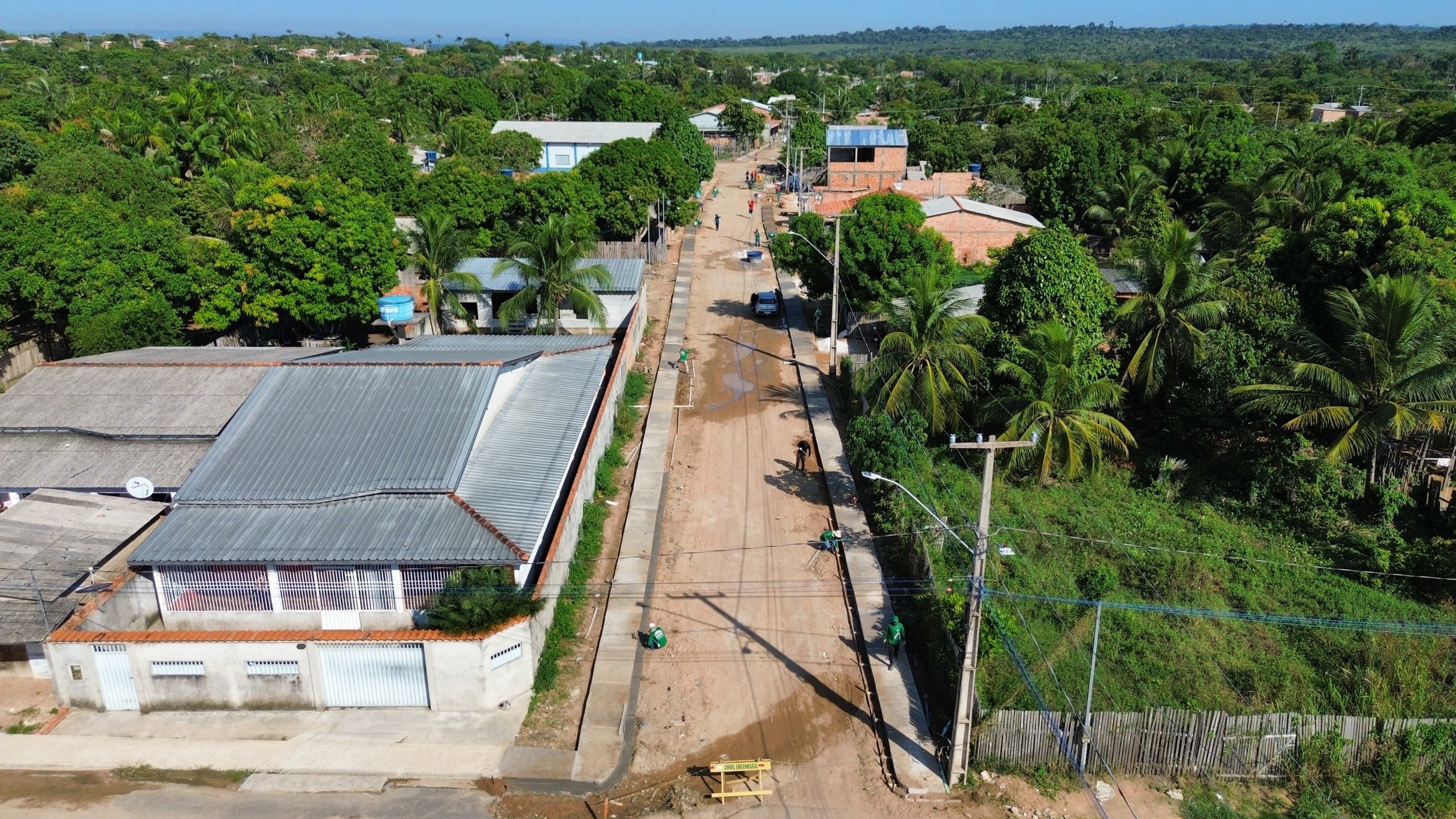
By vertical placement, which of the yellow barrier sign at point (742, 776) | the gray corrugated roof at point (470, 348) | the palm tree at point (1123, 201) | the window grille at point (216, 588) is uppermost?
the palm tree at point (1123, 201)

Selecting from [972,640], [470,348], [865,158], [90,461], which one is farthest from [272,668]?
[865,158]

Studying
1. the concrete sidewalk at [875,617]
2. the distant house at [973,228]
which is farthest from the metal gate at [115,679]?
the distant house at [973,228]

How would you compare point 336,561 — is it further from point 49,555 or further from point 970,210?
point 970,210

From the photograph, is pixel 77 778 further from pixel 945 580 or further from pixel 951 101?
pixel 951 101

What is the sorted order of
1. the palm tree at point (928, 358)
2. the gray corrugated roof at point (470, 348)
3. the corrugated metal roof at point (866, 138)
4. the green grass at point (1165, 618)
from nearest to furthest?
the green grass at point (1165, 618)
the gray corrugated roof at point (470, 348)
the palm tree at point (928, 358)
the corrugated metal roof at point (866, 138)

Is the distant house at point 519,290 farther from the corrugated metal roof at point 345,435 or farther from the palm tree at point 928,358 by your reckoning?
the corrugated metal roof at point 345,435

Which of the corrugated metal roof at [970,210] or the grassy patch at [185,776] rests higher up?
the corrugated metal roof at [970,210]

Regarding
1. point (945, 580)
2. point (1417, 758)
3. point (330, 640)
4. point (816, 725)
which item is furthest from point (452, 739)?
point (1417, 758)
